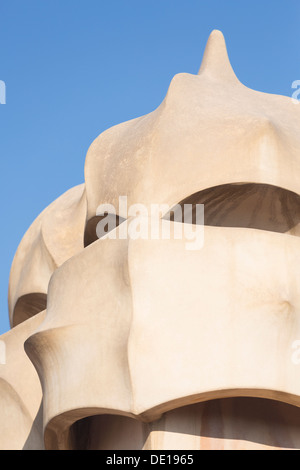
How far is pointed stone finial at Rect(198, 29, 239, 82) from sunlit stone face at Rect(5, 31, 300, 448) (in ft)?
2.10

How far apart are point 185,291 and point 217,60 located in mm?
3799

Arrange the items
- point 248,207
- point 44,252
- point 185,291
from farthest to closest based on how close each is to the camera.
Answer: point 44,252
point 248,207
point 185,291

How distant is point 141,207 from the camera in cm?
929

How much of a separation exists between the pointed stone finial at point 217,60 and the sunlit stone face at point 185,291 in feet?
2.10

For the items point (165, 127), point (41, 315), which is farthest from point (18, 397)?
point (165, 127)

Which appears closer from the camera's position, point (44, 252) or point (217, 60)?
point (217, 60)

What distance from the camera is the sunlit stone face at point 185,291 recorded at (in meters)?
7.76

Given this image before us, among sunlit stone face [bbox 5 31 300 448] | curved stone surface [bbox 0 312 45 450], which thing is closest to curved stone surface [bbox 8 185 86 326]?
curved stone surface [bbox 0 312 45 450]

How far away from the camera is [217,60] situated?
10844 millimetres

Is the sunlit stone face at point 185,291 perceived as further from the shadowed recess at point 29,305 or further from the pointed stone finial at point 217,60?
the shadowed recess at point 29,305

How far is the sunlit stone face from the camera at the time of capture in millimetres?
7758

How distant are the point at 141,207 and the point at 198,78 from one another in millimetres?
1839

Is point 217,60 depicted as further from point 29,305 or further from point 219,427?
point 219,427

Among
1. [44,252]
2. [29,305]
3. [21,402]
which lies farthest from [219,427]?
[29,305]
